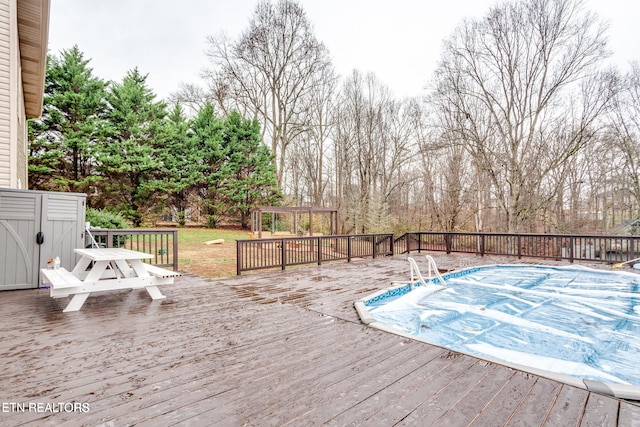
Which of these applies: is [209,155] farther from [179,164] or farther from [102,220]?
[102,220]

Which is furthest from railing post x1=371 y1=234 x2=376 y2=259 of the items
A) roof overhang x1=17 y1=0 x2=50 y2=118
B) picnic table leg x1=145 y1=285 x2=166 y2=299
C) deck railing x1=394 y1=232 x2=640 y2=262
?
roof overhang x1=17 y1=0 x2=50 y2=118

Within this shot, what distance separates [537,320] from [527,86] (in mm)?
10679

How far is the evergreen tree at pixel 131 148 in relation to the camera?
15.2 m

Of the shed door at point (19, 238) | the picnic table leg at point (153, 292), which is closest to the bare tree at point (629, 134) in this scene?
the picnic table leg at point (153, 292)

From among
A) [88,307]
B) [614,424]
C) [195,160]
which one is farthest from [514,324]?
[195,160]

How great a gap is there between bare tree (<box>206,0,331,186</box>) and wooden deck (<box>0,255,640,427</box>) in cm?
1649

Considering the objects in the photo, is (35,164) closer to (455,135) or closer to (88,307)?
(88,307)

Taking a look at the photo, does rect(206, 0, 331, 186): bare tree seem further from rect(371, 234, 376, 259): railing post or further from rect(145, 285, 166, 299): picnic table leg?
rect(145, 285, 166, 299): picnic table leg

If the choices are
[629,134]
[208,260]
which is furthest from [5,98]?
[629,134]

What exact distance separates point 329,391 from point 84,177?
1764 centimetres

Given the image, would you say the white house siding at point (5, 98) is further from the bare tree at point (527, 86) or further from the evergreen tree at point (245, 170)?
the bare tree at point (527, 86)

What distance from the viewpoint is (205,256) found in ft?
32.4

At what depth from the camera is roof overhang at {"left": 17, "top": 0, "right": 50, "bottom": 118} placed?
5481 millimetres

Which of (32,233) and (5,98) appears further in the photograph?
(5,98)
